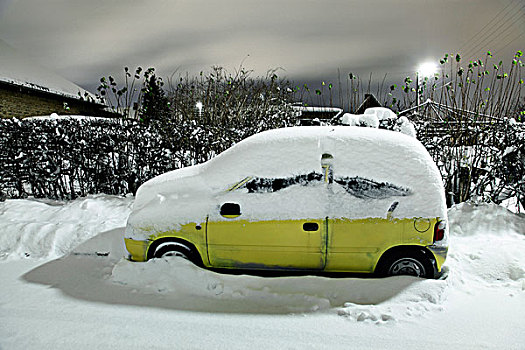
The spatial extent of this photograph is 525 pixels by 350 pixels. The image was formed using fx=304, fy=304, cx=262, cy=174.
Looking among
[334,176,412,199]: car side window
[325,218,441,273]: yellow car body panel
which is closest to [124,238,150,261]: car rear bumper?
[325,218,441,273]: yellow car body panel

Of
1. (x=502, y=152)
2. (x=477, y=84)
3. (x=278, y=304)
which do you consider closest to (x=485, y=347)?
(x=278, y=304)

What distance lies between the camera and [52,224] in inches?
182

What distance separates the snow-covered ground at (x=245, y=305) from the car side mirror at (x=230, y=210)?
642 millimetres

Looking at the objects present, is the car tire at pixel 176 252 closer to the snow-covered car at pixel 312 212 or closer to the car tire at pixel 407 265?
the snow-covered car at pixel 312 212

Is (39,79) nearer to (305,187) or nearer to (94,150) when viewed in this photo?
(94,150)

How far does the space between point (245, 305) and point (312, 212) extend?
1.12 meters

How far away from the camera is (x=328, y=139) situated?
338cm

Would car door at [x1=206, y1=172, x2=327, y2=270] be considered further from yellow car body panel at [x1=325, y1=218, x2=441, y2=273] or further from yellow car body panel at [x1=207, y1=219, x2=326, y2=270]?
yellow car body panel at [x1=325, y1=218, x2=441, y2=273]

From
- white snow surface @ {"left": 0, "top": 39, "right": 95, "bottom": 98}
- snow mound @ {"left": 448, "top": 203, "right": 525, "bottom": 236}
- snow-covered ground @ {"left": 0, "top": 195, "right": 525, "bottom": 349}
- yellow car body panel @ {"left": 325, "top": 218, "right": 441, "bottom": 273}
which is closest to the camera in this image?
snow-covered ground @ {"left": 0, "top": 195, "right": 525, "bottom": 349}

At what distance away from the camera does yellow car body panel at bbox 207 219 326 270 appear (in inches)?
125

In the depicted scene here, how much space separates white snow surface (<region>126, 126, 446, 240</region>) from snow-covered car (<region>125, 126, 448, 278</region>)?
1 centimetres

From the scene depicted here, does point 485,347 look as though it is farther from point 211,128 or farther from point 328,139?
point 211,128

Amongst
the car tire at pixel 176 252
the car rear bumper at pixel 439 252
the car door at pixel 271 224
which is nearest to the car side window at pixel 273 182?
the car door at pixel 271 224

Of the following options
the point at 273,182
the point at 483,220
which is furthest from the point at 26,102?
the point at 483,220
